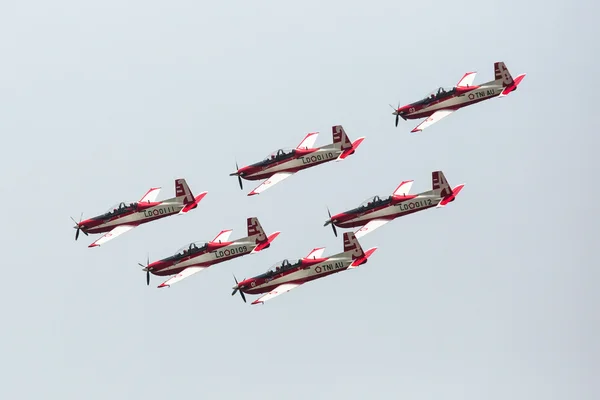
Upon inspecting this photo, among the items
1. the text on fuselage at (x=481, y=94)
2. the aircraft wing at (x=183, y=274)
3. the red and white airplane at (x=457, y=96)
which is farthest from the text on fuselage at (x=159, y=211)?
the text on fuselage at (x=481, y=94)

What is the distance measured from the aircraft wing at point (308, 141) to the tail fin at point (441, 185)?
10.5m

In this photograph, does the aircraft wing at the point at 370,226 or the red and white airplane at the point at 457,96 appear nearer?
the aircraft wing at the point at 370,226

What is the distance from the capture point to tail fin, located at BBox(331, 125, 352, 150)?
5027 inches

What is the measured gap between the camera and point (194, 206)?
12594cm

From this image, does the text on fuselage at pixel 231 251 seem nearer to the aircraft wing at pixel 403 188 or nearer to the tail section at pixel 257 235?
the tail section at pixel 257 235

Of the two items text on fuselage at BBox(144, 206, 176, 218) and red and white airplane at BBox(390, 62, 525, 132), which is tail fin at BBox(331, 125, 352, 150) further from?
text on fuselage at BBox(144, 206, 176, 218)

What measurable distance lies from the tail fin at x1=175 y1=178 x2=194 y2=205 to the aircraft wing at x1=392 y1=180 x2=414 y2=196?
45.9 ft

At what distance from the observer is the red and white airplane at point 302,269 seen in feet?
401

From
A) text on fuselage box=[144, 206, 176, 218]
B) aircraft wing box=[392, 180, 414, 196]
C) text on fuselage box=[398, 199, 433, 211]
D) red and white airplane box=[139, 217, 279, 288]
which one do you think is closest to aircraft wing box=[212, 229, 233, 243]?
red and white airplane box=[139, 217, 279, 288]

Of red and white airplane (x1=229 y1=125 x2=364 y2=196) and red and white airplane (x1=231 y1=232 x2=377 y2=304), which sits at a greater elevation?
red and white airplane (x1=229 y1=125 x2=364 y2=196)

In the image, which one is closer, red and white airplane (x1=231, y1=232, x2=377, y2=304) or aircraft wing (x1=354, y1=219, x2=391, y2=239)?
red and white airplane (x1=231, y1=232, x2=377, y2=304)

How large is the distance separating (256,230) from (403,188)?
36.2ft

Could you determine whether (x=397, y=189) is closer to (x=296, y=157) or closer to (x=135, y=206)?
(x=296, y=157)

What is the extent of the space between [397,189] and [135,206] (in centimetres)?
1816
